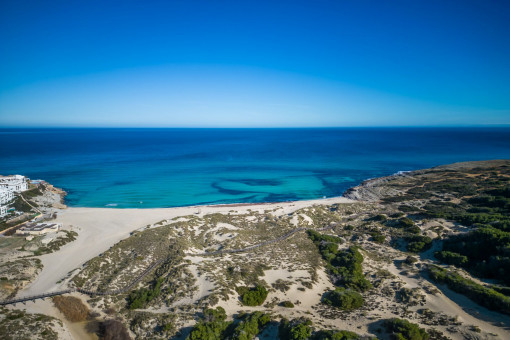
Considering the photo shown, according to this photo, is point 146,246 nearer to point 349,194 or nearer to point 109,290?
point 109,290

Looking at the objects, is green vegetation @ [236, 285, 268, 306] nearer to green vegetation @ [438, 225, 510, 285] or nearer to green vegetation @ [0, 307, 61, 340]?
green vegetation @ [0, 307, 61, 340]

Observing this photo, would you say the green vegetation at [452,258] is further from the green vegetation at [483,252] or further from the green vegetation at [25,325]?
the green vegetation at [25,325]

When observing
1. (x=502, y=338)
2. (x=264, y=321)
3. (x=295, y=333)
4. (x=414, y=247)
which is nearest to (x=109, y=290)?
(x=264, y=321)

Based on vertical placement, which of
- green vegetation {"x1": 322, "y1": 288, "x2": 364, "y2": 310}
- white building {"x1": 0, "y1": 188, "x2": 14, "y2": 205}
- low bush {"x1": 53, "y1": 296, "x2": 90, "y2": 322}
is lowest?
low bush {"x1": 53, "y1": 296, "x2": 90, "y2": 322}

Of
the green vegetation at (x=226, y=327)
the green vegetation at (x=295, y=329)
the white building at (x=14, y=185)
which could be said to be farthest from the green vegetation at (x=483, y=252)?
the white building at (x=14, y=185)

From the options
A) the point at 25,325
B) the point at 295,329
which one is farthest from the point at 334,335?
the point at 25,325

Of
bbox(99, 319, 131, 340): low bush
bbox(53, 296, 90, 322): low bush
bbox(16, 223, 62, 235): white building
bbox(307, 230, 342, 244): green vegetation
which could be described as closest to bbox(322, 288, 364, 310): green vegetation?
bbox(307, 230, 342, 244): green vegetation
